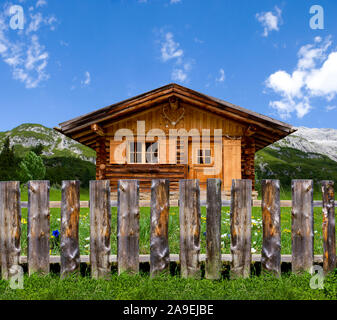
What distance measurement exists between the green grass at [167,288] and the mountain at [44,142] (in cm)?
12131

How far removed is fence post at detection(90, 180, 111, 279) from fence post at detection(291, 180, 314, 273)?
7.59 ft

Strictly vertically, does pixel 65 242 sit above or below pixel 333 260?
above

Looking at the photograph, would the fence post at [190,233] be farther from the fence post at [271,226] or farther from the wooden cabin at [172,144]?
the wooden cabin at [172,144]

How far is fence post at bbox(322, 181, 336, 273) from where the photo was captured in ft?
12.5

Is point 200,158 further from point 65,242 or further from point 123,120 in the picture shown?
point 65,242

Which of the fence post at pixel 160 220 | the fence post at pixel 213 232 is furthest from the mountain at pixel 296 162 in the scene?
the fence post at pixel 160 220

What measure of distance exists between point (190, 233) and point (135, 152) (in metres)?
9.69

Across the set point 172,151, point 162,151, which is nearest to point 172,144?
point 172,151

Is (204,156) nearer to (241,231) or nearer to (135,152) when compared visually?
(135,152)

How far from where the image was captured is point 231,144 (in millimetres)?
13016

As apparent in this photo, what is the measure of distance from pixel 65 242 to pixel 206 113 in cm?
1033
